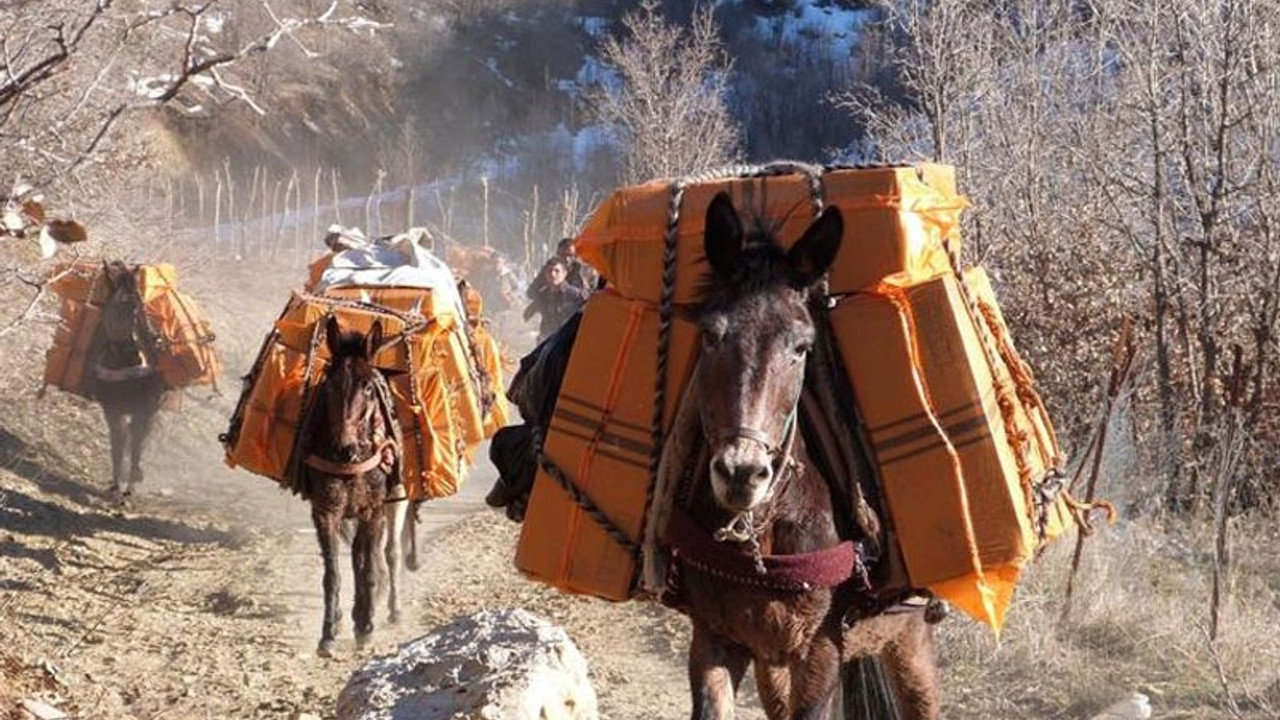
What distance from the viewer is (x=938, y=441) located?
3922mm

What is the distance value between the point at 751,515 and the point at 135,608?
6133 millimetres

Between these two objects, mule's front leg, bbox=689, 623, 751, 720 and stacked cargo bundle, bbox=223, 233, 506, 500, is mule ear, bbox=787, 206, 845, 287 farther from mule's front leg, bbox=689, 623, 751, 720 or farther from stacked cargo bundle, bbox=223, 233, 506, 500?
stacked cargo bundle, bbox=223, 233, 506, 500

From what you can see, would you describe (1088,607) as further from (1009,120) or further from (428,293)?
(1009,120)

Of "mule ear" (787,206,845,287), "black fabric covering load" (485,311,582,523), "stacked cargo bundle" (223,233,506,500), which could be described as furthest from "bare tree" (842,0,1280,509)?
"mule ear" (787,206,845,287)

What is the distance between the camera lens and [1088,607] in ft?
24.3

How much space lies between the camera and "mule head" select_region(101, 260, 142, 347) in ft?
41.9

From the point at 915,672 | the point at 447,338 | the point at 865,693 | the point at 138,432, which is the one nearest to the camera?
the point at 915,672

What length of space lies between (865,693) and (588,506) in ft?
4.01

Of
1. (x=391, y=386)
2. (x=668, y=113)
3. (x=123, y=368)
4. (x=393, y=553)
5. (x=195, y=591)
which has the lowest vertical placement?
(x=195, y=591)

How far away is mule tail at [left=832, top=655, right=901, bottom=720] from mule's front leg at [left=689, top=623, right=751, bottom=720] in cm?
69

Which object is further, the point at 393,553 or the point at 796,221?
the point at 393,553

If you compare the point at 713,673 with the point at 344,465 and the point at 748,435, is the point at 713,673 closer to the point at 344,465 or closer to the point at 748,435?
the point at 748,435

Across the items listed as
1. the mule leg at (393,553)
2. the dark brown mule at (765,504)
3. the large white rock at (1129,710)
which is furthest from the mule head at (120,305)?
the dark brown mule at (765,504)

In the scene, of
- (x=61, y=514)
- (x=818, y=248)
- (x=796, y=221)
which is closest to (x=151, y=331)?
(x=61, y=514)
